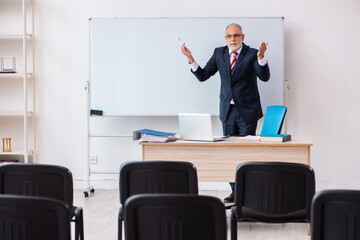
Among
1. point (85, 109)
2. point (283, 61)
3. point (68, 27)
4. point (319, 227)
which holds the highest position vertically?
point (68, 27)

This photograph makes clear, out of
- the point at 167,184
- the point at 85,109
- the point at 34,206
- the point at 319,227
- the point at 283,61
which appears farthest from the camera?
the point at 85,109

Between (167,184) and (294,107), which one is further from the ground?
(294,107)

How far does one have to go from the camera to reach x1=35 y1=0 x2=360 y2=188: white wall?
6219mm

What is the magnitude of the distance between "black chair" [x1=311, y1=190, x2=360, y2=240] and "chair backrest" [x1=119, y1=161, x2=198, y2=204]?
89cm

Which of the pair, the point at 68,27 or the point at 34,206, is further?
the point at 68,27

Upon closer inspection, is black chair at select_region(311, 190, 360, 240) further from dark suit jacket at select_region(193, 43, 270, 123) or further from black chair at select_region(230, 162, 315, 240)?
dark suit jacket at select_region(193, 43, 270, 123)

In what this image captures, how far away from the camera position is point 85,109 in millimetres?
6531

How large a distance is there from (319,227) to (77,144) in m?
4.76

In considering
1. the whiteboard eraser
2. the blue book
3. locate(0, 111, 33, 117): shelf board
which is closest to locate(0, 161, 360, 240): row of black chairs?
the blue book

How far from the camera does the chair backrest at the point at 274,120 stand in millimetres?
4543

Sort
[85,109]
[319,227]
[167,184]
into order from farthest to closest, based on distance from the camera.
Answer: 1. [85,109]
2. [167,184]
3. [319,227]

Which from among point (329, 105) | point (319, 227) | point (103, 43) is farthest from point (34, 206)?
point (329, 105)

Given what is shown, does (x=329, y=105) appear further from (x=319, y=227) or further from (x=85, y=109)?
(x=319, y=227)

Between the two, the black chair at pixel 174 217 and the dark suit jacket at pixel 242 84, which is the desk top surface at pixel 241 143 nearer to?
the dark suit jacket at pixel 242 84
